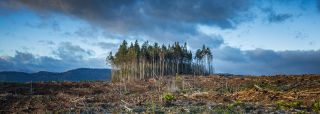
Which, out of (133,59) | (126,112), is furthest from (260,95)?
(133,59)

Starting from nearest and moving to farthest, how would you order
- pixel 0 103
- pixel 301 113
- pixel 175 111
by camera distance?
pixel 301 113
pixel 175 111
pixel 0 103

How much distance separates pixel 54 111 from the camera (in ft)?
54.3

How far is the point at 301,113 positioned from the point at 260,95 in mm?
5977

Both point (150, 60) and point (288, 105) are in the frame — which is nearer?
point (288, 105)

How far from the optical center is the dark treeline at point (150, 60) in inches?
4368

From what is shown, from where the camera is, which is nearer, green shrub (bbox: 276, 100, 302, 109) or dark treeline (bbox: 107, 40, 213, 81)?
green shrub (bbox: 276, 100, 302, 109)

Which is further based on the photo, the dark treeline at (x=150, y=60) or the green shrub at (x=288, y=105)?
the dark treeline at (x=150, y=60)

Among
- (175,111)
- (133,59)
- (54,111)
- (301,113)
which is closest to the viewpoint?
(301,113)

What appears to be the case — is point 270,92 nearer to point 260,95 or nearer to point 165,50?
point 260,95

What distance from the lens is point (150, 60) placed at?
116688 millimetres

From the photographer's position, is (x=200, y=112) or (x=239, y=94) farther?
(x=239, y=94)

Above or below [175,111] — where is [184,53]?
above

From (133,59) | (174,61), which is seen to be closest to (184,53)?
(174,61)

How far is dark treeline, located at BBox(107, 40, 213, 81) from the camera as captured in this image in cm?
11094
